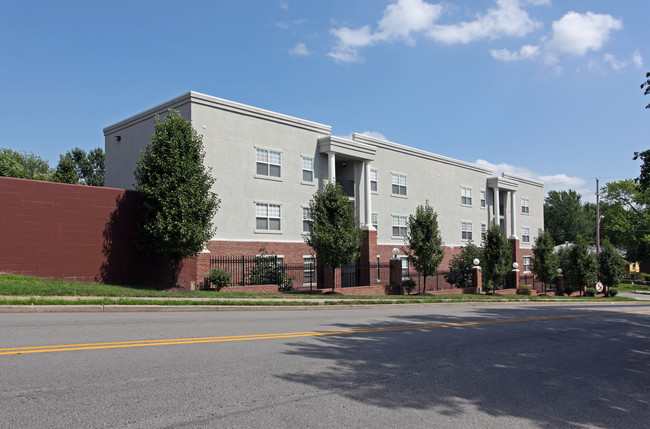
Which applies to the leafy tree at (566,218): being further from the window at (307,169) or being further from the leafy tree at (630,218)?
the window at (307,169)

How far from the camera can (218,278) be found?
71.3ft

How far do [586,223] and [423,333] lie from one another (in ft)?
342

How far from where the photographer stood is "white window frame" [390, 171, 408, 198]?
3538cm

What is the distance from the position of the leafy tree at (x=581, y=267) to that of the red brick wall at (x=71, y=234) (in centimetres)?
3689

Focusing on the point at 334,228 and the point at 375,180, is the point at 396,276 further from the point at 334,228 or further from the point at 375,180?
the point at 334,228

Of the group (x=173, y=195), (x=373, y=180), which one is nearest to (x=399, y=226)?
(x=373, y=180)

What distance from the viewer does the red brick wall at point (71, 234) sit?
17859mm

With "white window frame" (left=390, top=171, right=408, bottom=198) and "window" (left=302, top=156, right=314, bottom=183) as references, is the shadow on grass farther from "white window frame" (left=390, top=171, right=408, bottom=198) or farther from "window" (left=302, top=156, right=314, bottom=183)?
"white window frame" (left=390, top=171, right=408, bottom=198)

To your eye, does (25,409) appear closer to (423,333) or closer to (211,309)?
(423,333)

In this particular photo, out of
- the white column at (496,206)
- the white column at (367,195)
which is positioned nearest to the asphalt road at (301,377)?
the white column at (367,195)

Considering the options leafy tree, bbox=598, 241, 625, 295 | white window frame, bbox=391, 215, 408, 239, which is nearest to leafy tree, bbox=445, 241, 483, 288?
white window frame, bbox=391, 215, 408, 239

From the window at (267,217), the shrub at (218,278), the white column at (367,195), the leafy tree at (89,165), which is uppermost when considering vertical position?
the leafy tree at (89,165)

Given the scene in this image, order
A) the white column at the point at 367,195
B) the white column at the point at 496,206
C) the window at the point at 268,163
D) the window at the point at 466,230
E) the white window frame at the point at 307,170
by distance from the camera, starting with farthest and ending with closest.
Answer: the white column at the point at 496,206, the window at the point at 466,230, the white column at the point at 367,195, the white window frame at the point at 307,170, the window at the point at 268,163

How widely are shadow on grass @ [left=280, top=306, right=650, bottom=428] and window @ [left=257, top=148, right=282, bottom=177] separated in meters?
16.4
